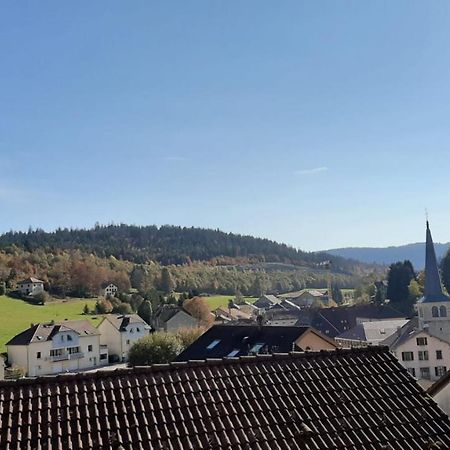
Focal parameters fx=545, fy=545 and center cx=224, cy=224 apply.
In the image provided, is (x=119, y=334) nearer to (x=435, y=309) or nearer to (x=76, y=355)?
(x=76, y=355)

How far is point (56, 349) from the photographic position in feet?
202

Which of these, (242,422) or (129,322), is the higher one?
(242,422)

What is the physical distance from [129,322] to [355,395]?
64.1 metres

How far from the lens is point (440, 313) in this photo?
168 ft

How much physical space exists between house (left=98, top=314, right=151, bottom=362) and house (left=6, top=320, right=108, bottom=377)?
7.78 feet

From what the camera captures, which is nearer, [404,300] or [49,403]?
[49,403]

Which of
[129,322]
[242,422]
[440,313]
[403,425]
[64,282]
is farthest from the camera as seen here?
[64,282]

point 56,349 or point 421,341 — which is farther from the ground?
point 421,341

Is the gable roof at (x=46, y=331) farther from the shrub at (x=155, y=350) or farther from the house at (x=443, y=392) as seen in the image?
the house at (x=443, y=392)

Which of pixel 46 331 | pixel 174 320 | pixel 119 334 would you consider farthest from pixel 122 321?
pixel 46 331

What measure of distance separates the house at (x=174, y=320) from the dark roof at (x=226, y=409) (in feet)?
212

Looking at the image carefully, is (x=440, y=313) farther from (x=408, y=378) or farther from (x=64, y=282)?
(x=64, y=282)

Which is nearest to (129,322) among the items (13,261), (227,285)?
(13,261)

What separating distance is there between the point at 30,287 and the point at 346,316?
56.6m
